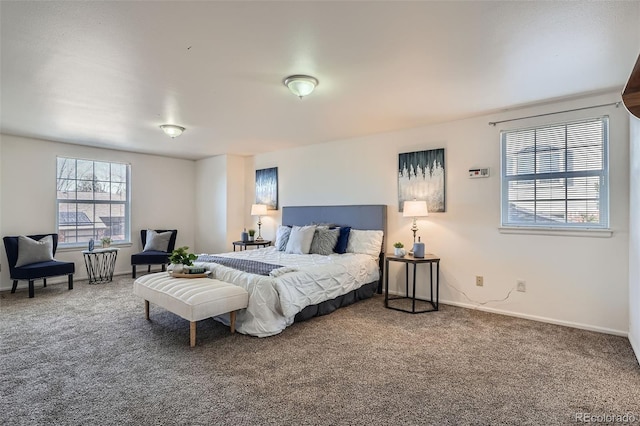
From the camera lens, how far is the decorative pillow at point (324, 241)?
4609 mm

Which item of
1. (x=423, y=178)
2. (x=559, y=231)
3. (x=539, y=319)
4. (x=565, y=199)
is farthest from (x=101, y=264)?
(x=565, y=199)

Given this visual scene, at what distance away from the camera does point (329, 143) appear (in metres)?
5.44

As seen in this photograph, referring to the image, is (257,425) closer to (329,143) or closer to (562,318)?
(562,318)

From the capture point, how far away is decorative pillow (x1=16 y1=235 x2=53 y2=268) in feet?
15.4

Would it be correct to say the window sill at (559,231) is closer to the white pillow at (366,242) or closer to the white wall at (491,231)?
the white wall at (491,231)

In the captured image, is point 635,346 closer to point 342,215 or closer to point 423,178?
point 423,178

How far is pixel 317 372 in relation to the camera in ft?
7.95

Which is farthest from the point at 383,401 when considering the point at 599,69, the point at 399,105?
the point at 599,69

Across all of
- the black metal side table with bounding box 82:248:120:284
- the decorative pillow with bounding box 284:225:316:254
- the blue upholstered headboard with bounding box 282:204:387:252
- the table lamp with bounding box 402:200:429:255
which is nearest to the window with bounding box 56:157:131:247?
the black metal side table with bounding box 82:248:120:284

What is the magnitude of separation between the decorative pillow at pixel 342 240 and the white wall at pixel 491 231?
0.52 metres

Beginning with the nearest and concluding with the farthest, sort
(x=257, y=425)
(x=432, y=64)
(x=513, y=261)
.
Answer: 1. (x=257, y=425)
2. (x=432, y=64)
3. (x=513, y=261)

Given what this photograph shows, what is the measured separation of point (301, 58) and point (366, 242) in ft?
9.06

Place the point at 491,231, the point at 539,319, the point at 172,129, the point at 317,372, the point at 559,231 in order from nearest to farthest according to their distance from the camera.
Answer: the point at 317,372
the point at 559,231
the point at 539,319
the point at 491,231
the point at 172,129

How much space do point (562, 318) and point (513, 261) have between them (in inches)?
28.0
